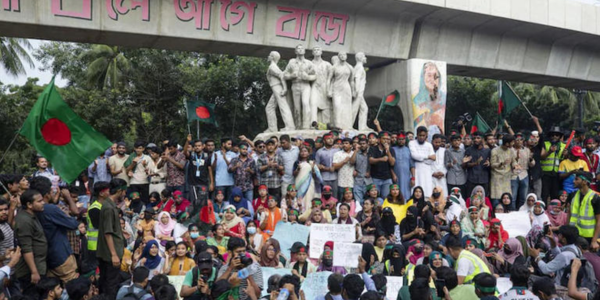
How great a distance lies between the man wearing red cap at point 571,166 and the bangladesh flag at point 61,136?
332 inches

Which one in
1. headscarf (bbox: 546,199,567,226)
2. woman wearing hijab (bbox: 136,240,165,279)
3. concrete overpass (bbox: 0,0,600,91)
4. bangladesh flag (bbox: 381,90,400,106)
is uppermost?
concrete overpass (bbox: 0,0,600,91)

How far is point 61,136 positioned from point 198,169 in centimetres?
371

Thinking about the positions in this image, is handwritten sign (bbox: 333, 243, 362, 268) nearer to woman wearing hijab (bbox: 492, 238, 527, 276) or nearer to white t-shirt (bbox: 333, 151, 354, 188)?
woman wearing hijab (bbox: 492, 238, 527, 276)

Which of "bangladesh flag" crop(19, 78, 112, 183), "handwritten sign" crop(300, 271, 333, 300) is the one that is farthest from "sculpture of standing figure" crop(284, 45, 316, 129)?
"bangladesh flag" crop(19, 78, 112, 183)

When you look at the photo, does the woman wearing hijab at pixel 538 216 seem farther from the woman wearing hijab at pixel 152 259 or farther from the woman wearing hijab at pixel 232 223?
the woman wearing hijab at pixel 152 259

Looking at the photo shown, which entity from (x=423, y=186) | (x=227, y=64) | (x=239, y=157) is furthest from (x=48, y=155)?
(x=227, y=64)

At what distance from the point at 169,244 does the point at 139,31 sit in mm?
6821

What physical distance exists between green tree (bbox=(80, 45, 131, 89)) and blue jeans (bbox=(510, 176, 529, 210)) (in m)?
20.5

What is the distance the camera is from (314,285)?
7.59m

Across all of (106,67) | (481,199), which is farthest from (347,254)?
(106,67)

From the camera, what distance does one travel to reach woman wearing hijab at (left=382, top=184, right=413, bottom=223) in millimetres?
9945

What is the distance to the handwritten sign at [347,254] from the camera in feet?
25.8

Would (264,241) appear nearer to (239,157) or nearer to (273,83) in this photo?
(239,157)

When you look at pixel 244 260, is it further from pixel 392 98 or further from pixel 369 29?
Answer: pixel 369 29
